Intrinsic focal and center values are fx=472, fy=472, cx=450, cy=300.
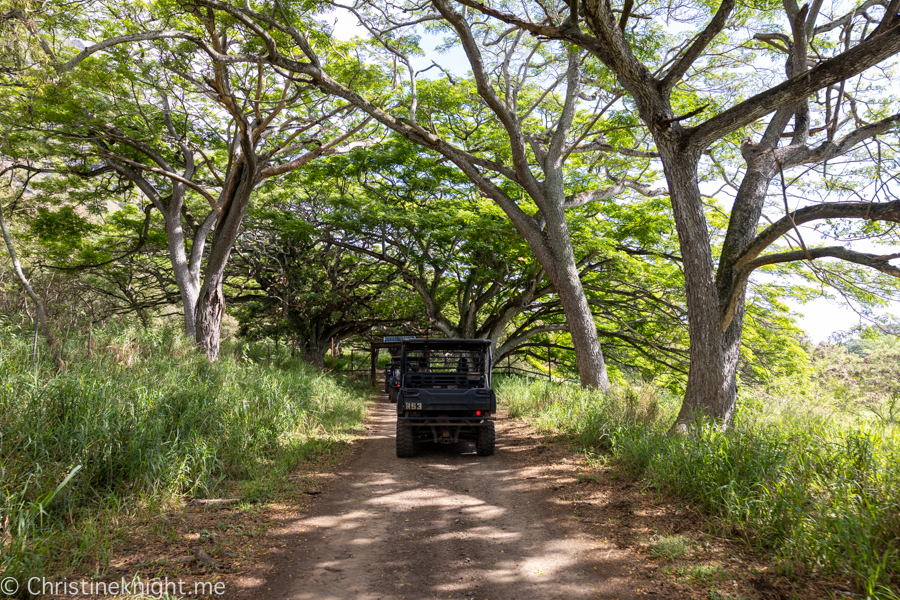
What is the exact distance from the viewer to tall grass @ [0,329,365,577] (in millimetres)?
3625

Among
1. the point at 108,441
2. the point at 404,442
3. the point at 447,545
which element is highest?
the point at 108,441

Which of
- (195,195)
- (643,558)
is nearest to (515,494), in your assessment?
(643,558)

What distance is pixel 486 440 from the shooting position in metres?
8.34

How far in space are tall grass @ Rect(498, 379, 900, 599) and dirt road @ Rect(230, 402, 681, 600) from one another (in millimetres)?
962

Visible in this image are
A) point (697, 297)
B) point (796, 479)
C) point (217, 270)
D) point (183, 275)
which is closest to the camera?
point (796, 479)

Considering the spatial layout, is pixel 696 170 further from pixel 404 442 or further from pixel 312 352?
pixel 312 352

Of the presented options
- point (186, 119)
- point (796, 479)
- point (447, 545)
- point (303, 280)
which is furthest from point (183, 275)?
point (796, 479)

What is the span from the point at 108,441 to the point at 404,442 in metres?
4.51

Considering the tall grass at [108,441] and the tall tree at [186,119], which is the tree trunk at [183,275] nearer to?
the tall tree at [186,119]

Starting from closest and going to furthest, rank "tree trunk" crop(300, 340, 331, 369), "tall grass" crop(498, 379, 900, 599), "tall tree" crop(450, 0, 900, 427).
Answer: "tall grass" crop(498, 379, 900, 599) < "tall tree" crop(450, 0, 900, 427) < "tree trunk" crop(300, 340, 331, 369)

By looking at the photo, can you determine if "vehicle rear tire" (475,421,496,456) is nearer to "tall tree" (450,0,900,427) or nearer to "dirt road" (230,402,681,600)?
"dirt road" (230,402,681,600)

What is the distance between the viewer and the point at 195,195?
54.7 feet

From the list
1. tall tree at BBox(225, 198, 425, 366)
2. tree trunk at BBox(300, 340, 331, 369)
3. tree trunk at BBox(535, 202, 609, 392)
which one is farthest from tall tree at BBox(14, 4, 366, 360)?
tree trunk at BBox(300, 340, 331, 369)

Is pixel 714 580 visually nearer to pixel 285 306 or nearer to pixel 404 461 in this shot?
pixel 404 461
